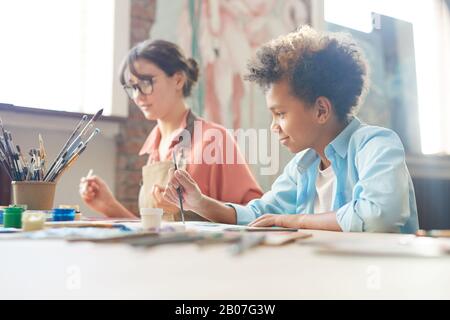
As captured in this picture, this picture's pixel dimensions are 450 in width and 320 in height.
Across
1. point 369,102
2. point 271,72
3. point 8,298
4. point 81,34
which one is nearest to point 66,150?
point 271,72

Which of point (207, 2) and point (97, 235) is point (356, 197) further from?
point (207, 2)

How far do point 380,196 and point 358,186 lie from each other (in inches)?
1.7

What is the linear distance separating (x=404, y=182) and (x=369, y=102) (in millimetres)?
1347

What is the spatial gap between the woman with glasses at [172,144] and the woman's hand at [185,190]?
0.21m

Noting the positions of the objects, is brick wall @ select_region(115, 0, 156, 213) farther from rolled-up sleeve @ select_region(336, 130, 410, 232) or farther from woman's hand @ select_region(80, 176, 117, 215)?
rolled-up sleeve @ select_region(336, 130, 410, 232)

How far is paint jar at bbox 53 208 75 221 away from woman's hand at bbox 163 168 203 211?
14cm

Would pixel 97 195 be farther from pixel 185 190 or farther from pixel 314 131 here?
pixel 314 131

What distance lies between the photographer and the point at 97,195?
106 cm

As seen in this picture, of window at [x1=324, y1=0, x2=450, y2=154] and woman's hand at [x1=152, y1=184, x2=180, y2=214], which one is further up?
window at [x1=324, y1=0, x2=450, y2=154]

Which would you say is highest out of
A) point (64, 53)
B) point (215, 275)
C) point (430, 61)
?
point (430, 61)

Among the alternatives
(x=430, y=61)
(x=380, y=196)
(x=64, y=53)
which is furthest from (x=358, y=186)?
(x=430, y=61)

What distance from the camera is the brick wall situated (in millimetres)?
1417

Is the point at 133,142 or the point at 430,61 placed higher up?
the point at 430,61

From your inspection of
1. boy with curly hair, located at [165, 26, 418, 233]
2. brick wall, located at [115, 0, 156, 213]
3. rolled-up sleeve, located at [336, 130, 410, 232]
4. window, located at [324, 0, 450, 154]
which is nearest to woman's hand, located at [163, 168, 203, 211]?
boy with curly hair, located at [165, 26, 418, 233]
